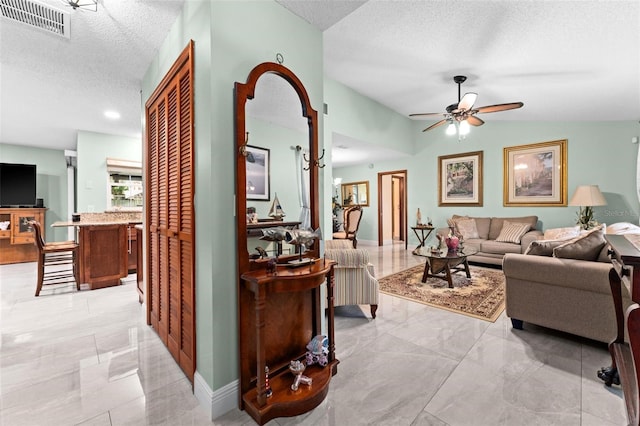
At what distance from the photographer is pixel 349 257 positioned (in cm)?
282

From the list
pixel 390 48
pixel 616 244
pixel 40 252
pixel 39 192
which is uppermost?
pixel 390 48

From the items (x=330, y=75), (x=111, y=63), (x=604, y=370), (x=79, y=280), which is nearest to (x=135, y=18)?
(x=111, y=63)

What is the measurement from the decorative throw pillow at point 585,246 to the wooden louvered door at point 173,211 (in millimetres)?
2906

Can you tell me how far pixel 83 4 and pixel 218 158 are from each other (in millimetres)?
1532

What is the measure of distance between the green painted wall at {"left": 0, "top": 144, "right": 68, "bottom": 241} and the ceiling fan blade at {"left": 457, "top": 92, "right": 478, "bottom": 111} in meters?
8.49

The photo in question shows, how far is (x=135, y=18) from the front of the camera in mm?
1995

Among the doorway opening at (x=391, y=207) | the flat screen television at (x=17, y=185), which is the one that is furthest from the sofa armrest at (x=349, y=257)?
the flat screen television at (x=17, y=185)

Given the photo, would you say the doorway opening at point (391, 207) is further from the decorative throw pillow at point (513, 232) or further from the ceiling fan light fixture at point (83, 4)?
the ceiling fan light fixture at point (83, 4)

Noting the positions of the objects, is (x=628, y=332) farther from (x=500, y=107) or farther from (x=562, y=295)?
(x=500, y=107)

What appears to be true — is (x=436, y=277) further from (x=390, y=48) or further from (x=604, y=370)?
(x=390, y=48)

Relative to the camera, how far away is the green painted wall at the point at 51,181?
20.8 ft

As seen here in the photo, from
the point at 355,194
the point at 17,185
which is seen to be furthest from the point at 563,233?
the point at 17,185

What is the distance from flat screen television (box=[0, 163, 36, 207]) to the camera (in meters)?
5.81

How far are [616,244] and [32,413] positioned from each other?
11.0ft
